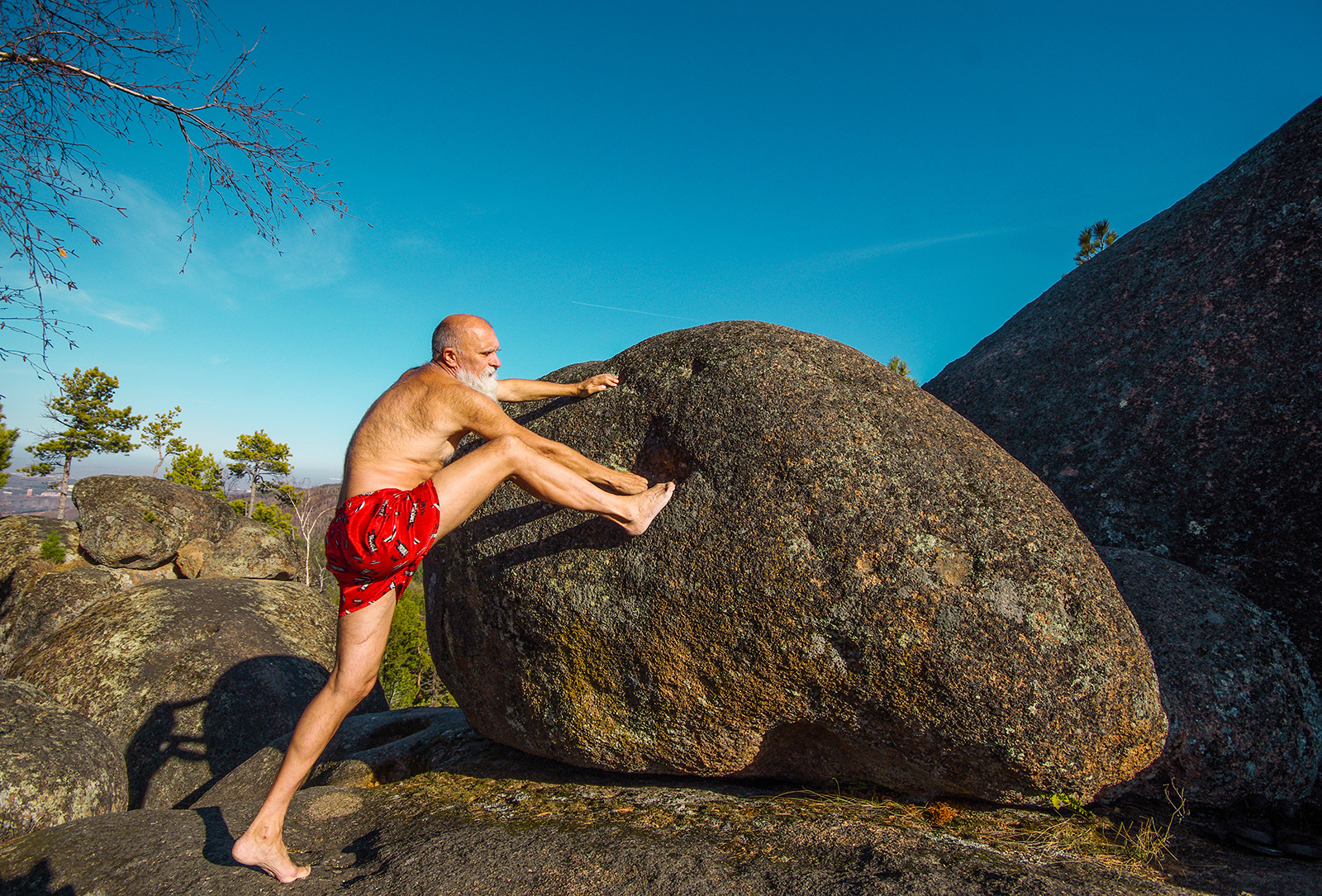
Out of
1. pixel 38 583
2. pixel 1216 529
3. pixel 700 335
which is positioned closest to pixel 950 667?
pixel 700 335

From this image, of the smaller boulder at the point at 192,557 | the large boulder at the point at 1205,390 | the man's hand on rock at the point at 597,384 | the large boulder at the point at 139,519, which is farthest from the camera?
the smaller boulder at the point at 192,557

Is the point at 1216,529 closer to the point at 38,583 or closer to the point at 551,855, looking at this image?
the point at 551,855

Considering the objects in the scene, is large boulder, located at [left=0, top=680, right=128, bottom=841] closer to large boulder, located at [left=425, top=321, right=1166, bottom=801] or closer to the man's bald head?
large boulder, located at [left=425, top=321, right=1166, bottom=801]

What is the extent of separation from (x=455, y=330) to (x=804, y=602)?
242 cm

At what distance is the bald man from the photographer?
11.0 ft

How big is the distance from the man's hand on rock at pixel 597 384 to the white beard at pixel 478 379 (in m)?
0.55

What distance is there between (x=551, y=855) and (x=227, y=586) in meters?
8.23

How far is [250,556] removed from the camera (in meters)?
16.6

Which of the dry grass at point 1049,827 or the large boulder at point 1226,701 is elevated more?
the large boulder at point 1226,701

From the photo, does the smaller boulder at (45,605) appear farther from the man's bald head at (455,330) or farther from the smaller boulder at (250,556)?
the man's bald head at (455,330)

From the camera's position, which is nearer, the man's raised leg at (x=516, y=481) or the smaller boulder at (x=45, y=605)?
the man's raised leg at (x=516, y=481)

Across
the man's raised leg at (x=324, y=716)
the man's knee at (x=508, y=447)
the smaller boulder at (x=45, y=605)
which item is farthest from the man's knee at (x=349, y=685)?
the smaller boulder at (x=45, y=605)

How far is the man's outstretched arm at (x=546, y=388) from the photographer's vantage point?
437 centimetres

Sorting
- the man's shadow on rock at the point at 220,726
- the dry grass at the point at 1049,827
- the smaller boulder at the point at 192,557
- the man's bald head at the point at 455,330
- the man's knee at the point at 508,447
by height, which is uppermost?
the man's bald head at the point at 455,330
